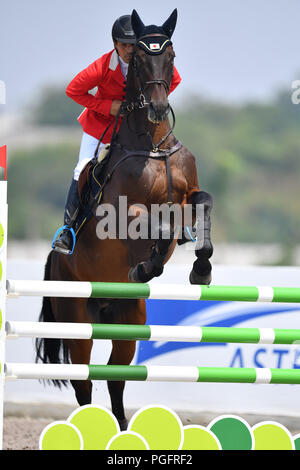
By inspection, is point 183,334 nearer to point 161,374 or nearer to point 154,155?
point 161,374

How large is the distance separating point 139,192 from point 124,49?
32.0 inches

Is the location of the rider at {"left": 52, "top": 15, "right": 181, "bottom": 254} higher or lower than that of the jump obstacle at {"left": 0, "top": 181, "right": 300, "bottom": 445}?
higher

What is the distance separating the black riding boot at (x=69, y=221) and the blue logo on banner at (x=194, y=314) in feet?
5.02

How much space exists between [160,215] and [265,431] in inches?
47.8

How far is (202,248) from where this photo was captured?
357 cm

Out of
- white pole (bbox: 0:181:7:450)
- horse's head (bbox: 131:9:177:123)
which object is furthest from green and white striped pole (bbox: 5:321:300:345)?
horse's head (bbox: 131:9:177:123)

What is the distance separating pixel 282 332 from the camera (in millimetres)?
3170

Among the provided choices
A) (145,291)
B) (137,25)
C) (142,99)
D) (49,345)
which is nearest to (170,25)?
(137,25)

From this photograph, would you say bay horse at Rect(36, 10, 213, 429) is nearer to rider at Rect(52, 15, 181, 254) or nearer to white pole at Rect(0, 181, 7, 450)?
rider at Rect(52, 15, 181, 254)

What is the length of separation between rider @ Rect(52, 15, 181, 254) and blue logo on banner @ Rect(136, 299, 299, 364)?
1.56 m

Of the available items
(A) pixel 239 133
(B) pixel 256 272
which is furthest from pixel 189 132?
(B) pixel 256 272

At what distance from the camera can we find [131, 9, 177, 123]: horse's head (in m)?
3.77

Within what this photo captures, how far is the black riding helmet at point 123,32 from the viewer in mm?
4047
